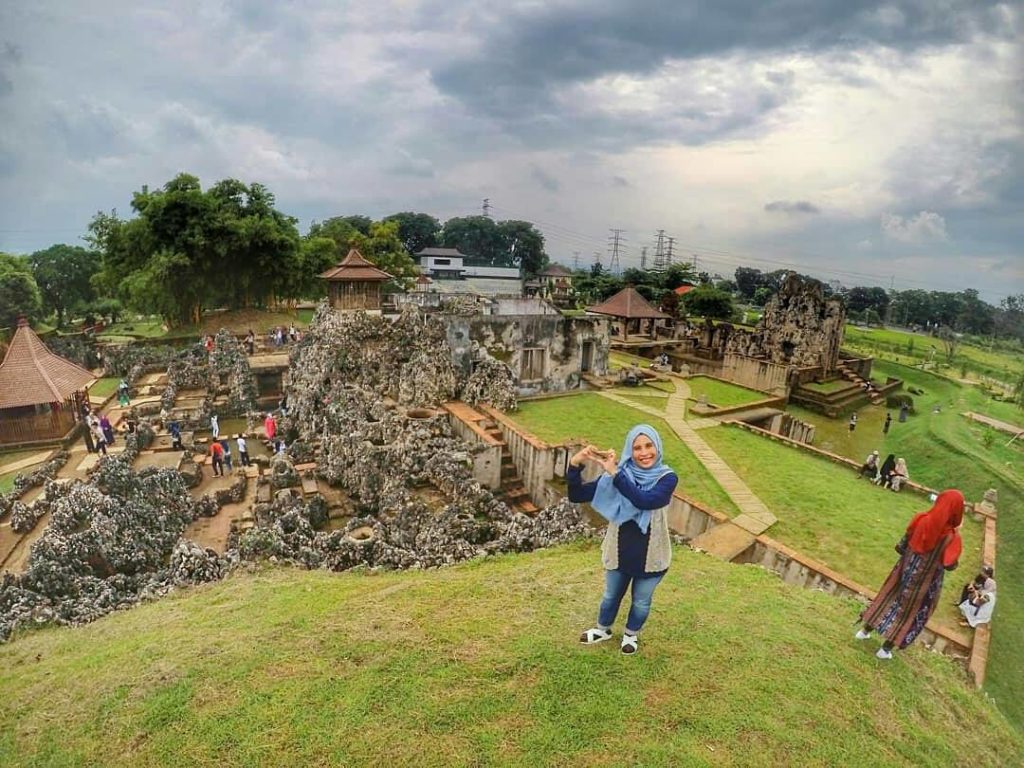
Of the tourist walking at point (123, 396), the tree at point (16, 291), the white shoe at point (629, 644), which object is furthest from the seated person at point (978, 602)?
the tree at point (16, 291)

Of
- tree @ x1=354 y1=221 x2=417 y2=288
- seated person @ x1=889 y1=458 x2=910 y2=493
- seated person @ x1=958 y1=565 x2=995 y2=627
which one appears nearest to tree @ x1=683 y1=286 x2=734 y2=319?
tree @ x1=354 y1=221 x2=417 y2=288

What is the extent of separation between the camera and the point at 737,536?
9.46 meters

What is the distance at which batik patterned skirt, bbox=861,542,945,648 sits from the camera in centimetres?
520

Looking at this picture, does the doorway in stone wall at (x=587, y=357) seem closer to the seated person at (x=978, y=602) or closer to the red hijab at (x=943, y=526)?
the seated person at (x=978, y=602)

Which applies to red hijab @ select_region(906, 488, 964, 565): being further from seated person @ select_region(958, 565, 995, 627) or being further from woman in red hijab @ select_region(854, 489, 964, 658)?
seated person @ select_region(958, 565, 995, 627)

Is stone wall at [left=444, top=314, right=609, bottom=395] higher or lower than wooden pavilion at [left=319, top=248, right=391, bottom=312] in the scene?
lower

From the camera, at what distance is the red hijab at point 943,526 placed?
495 centimetres

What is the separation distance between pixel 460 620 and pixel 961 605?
24.8 feet

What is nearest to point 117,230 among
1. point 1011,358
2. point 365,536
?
point 365,536

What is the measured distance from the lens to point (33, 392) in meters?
14.9

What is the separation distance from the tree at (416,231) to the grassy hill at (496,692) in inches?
2987

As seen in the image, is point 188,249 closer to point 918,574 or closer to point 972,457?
point 918,574

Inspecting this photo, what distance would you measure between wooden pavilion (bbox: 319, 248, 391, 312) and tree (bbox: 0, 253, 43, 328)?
10.7 m

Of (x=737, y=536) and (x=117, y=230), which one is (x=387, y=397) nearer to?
(x=737, y=536)
